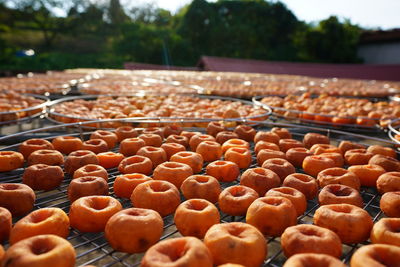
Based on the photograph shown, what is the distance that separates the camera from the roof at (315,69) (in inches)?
926

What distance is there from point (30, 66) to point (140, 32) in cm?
1331

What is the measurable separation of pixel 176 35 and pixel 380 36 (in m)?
21.8

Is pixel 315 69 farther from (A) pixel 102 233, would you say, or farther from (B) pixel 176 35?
(A) pixel 102 233

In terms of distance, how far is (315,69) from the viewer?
25.8 metres

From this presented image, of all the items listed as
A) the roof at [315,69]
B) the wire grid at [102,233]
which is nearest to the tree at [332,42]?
the roof at [315,69]

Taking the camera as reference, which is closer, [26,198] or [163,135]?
[26,198]

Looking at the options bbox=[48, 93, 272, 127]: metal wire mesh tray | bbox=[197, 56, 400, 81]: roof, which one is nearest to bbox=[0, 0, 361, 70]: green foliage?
bbox=[197, 56, 400, 81]: roof

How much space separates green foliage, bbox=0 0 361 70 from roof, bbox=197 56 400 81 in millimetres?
8118

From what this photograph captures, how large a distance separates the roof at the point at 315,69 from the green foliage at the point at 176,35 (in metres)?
8.12

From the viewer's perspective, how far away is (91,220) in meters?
2.54

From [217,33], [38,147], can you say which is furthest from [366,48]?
[38,147]

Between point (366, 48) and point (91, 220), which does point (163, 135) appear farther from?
point (366, 48)

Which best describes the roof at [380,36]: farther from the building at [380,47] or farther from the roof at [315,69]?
the roof at [315,69]

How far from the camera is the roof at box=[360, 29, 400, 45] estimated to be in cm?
2561
